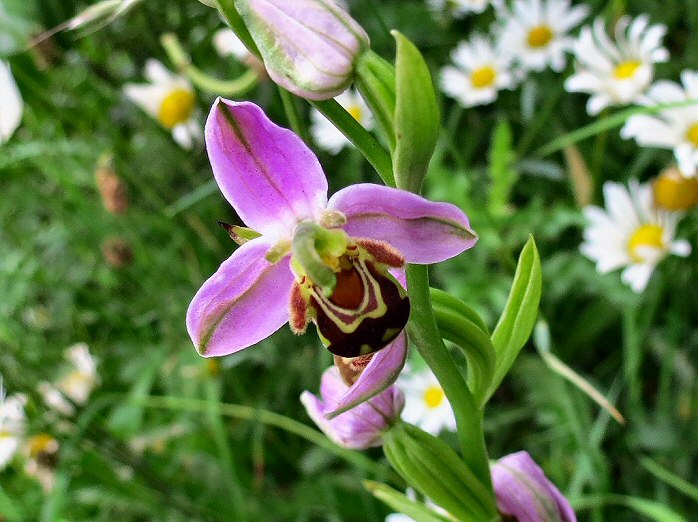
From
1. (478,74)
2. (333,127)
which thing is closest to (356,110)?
(333,127)

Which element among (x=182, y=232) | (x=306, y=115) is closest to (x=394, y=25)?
(x=306, y=115)

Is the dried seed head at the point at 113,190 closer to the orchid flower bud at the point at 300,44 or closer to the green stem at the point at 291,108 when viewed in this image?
the green stem at the point at 291,108

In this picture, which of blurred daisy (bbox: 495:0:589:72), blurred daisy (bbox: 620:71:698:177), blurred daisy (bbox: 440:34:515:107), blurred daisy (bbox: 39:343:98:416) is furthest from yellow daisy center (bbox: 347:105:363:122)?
blurred daisy (bbox: 39:343:98:416)

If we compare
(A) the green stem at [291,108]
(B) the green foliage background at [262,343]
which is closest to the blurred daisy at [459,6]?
(B) the green foliage background at [262,343]

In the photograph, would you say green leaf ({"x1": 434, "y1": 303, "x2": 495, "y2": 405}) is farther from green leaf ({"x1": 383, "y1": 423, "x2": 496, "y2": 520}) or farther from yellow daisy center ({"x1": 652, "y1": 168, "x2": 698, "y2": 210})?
yellow daisy center ({"x1": 652, "y1": 168, "x2": 698, "y2": 210})

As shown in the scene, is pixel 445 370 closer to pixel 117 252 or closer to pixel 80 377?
pixel 117 252

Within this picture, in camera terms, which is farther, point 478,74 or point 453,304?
point 478,74

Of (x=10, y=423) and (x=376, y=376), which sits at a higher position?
(x=376, y=376)
